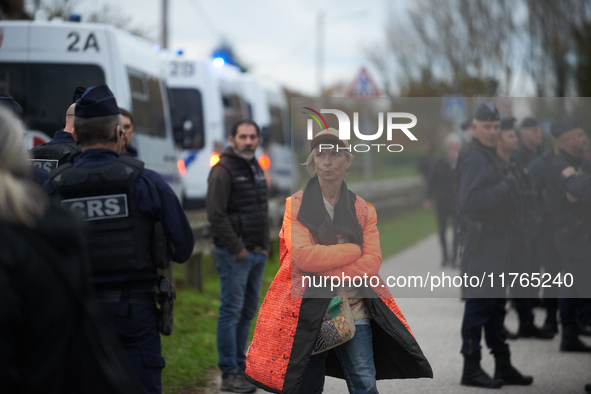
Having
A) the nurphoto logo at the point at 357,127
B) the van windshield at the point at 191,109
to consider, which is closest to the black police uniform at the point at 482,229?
the nurphoto logo at the point at 357,127

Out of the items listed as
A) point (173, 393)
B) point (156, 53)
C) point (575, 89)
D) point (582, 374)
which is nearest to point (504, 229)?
point (582, 374)

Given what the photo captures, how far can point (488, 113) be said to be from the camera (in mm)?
6109

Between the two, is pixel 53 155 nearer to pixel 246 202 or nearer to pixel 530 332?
pixel 246 202

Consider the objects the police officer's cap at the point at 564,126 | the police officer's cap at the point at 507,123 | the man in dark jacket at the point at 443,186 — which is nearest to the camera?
the police officer's cap at the point at 507,123

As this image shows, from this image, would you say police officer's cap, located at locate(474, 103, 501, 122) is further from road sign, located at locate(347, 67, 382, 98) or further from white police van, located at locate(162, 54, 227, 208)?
white police van, located at locate(162, 54, 227, 208)

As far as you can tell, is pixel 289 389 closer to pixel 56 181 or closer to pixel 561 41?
pixel 56 181

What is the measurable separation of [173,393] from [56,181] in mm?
2555

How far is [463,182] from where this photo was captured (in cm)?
613

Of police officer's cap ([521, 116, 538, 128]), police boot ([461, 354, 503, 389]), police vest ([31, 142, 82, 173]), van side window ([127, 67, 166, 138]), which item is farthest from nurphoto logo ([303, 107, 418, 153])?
van side window ([127, 67, 166, 138])

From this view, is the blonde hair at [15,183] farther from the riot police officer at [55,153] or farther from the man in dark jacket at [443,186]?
Answer: the man in dark jacket at [443,186]

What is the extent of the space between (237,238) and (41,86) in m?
4.59

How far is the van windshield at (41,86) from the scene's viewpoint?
9422 mm

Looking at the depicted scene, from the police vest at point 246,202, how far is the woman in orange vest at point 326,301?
188cm

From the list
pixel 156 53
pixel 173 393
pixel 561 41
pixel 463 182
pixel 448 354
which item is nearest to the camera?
pixel 173 393
